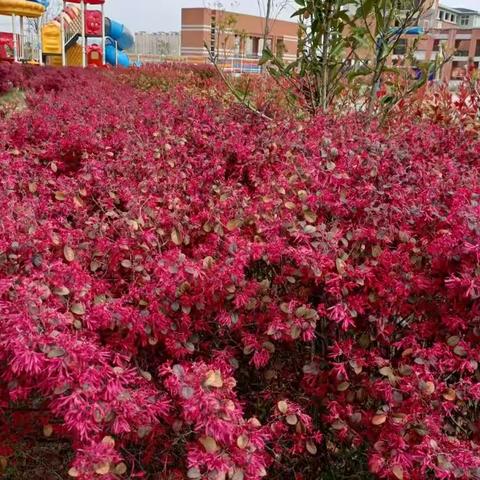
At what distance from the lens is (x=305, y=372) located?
1.84 meters

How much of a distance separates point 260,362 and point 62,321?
612 millimetres

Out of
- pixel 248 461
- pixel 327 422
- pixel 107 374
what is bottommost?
pixel 327 422

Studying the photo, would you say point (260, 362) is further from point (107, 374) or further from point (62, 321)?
point (62, 321)

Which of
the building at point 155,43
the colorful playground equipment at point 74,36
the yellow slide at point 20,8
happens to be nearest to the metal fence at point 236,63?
the colorful playground equipment at point 74,36

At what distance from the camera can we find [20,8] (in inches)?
752

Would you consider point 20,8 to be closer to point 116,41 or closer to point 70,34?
point 70,34

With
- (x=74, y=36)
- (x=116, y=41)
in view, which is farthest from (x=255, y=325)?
(x=116, y=41)

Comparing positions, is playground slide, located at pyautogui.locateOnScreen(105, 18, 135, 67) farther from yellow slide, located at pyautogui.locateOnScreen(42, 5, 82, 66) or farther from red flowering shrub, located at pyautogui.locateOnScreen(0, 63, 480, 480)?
red flowering shrub, located at pyautogui.locateOnScreen(0, 63, 480, 480)

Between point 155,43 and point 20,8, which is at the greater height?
point 155,43

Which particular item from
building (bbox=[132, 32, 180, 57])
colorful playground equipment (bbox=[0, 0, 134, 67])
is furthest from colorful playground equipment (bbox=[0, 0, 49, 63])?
building (bbox=[132, 32, 180, 57])

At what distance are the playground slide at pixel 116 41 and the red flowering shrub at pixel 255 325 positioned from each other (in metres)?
25.4

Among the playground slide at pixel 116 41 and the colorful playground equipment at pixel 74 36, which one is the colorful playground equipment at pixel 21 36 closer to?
the colorful playground equipment at pixel 74 36

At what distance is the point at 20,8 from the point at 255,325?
800 inches

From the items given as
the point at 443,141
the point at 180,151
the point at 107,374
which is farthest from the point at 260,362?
the point at 443,141
